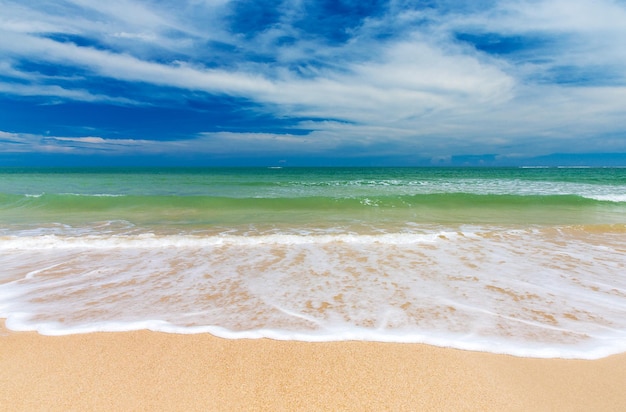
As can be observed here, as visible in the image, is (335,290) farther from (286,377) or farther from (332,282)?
(286,377)

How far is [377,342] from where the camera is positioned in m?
3.05

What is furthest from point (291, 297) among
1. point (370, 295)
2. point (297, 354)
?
point (297, 354)

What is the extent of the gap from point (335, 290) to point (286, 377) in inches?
78.7

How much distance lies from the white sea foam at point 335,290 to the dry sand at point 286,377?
230 mm

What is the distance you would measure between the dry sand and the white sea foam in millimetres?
230

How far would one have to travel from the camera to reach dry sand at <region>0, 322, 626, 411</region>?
2260mm

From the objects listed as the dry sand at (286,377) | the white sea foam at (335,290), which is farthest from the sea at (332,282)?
the dry sand at (286,377)

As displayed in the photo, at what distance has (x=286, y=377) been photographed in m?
2.54

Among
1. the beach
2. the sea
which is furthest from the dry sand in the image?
the sea

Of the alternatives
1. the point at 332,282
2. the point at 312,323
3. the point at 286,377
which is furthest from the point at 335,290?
the point at 286,377

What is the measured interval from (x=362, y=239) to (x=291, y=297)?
392cm

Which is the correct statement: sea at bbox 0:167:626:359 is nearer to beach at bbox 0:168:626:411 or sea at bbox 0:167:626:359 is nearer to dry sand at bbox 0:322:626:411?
beach at bbox 0:168:626:411

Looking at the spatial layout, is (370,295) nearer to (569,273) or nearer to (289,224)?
(569,273)

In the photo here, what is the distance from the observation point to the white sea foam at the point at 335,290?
329 cm
